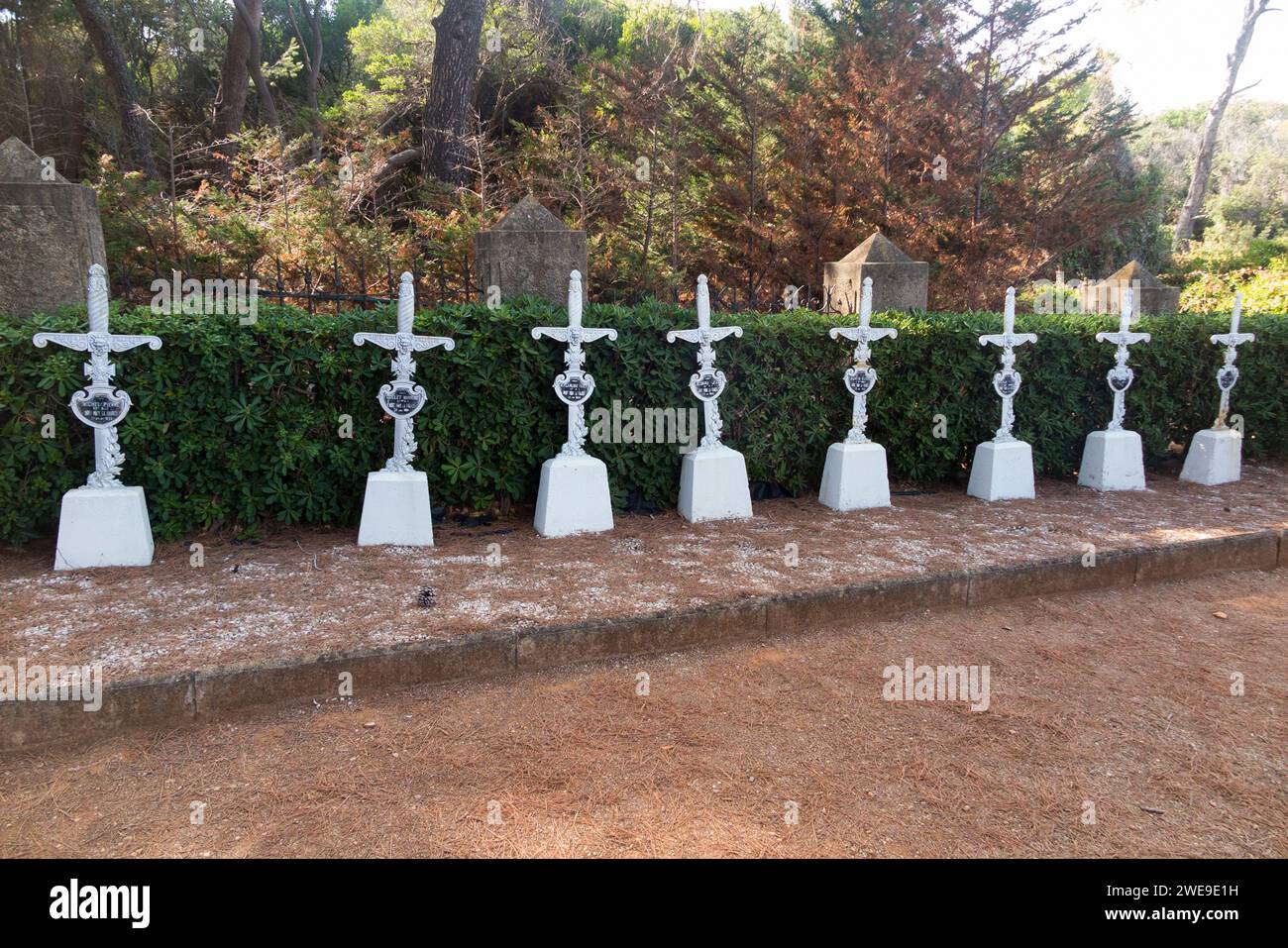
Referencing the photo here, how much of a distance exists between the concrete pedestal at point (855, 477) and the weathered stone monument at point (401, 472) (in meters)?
3.12

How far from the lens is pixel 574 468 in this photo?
5.73m

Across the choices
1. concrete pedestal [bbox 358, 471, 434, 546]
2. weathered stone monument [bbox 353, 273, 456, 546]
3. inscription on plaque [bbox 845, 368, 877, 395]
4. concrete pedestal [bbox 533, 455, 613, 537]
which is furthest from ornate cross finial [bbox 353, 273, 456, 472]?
inscription on plaque [bbox 845, 368, 877, 395]

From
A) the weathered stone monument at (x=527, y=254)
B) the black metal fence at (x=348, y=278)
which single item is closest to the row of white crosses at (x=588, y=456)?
the weathered stone monument at (x=527, y=254)

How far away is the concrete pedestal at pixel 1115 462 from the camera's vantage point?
24.6 ft

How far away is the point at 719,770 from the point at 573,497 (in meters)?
2.84

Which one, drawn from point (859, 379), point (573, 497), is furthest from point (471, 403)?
point (859, 379)

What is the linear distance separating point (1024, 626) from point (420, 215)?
8.27m

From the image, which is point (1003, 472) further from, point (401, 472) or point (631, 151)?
point (631, 151)

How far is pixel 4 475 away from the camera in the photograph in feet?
15.7

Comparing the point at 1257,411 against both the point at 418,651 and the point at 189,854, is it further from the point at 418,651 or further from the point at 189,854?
the point at 189,854

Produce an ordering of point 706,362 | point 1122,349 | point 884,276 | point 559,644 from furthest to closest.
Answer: point 884,276
point 1122,349
point 706,362
point 559,644

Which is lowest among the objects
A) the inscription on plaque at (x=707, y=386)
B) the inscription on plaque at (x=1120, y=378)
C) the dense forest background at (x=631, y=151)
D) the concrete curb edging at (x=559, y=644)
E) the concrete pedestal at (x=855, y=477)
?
the concrete curb edging at (x=559, y=644)

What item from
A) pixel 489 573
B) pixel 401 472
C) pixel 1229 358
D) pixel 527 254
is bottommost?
pixel 489 573

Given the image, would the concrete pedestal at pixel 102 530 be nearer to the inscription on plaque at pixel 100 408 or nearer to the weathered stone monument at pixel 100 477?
the weathered stone monument at pixel 100 477
